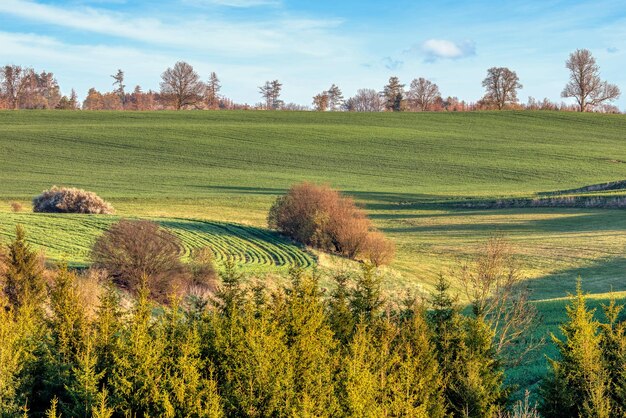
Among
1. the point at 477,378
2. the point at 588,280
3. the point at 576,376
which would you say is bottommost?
the point at 588,280

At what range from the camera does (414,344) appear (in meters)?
16.8

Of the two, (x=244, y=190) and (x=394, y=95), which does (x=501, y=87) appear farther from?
(x=244, y=190)

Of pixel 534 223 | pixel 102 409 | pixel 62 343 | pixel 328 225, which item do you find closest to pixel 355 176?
pixel 534 223

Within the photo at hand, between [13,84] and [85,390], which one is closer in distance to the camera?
[85,390]

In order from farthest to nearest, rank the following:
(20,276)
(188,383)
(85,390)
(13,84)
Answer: (13,84) < (20,276) < (188,383) < (85,390)

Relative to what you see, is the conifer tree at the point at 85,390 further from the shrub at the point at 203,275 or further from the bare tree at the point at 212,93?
the bare tree at the point at 212,93

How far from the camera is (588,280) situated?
38719mm

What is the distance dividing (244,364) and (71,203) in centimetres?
3504

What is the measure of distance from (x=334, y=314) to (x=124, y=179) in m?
55.1

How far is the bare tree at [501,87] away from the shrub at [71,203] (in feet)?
309

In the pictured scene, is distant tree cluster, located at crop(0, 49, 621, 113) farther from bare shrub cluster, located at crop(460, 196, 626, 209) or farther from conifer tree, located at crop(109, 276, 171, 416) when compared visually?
conifer tree, located at crop(109, 276, 171, 416)

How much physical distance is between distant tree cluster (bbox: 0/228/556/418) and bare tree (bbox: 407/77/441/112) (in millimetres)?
122749

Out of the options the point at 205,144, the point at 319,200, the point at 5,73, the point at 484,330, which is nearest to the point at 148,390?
the point at 484,330

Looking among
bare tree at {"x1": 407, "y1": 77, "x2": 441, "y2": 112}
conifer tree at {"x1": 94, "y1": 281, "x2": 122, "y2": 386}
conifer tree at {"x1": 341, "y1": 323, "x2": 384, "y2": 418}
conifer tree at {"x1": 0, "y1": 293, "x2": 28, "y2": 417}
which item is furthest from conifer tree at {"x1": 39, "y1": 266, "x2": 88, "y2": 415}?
bare tree at {"x1": 407, "y1": 77, "x2": 441, "y2": 112}
